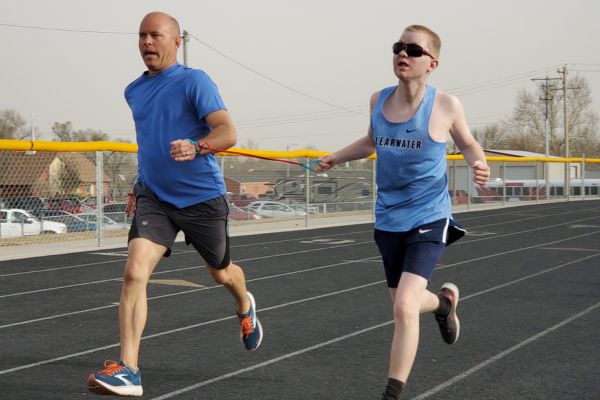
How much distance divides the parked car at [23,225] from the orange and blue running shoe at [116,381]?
12533 mm

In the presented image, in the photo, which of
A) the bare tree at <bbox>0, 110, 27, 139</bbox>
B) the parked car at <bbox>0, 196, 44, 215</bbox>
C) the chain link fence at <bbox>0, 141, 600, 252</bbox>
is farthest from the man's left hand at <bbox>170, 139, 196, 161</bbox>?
the bare tree at <bbox>0, 110, 27, 139</bbox>

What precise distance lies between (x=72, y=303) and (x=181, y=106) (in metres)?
4.18

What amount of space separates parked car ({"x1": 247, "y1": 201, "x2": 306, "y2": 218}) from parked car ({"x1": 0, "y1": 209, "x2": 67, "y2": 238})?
5.74 m

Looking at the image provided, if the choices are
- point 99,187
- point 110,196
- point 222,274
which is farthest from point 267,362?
point 110,196

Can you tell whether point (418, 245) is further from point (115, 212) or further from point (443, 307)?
point (115, 212)

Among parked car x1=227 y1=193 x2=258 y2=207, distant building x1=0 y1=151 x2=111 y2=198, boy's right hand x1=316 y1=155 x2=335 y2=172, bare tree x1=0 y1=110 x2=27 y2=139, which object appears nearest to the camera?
boy's right hand x1=316 y1=155 x2=335 y2=172

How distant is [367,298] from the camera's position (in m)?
8.96

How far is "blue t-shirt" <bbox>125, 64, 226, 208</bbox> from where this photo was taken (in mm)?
4949

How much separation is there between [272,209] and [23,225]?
6.73 metres

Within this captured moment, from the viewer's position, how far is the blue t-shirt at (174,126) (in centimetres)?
495

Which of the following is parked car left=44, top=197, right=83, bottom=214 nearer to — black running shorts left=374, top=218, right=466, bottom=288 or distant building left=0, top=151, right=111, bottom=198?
distant building left=0, top=151, right=111, bottom=198

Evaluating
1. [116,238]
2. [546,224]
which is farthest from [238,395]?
[546,224]

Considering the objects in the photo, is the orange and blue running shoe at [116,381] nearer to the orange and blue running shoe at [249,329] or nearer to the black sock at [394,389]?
the orange and blue running shoe at [249,329]

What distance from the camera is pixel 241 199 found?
2195cm
